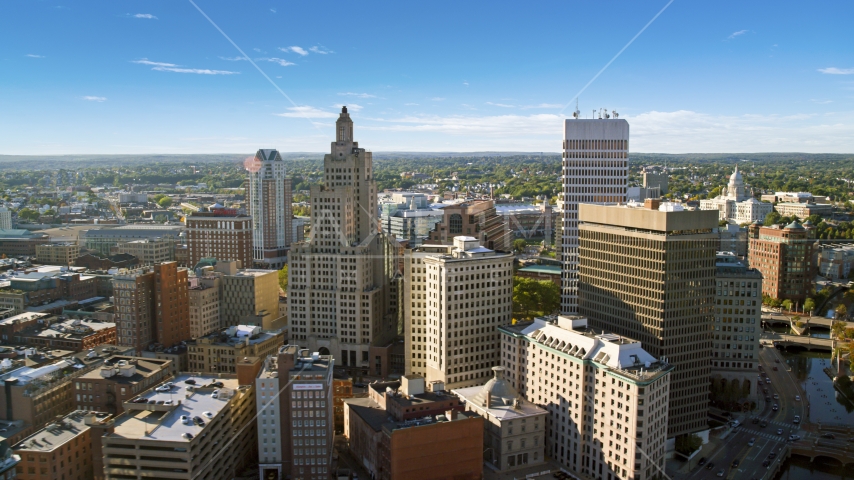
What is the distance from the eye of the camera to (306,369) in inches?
2785

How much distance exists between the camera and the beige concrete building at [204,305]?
110 m

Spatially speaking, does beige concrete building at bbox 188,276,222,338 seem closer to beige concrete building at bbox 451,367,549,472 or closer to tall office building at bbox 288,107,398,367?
tall office building at bbox 288,107,398,367

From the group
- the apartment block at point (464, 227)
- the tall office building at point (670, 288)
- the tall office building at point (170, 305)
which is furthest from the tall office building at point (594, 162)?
the tall office building at point (170, 305)

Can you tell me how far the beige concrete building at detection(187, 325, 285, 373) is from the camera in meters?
94.1

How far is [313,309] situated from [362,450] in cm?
3706

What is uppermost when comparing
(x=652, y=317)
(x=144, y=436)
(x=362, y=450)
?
(x=652, y=317)

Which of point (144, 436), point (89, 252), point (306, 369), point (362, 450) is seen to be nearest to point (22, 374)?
point (144, 436)

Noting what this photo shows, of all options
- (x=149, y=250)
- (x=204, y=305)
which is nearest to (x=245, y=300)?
(x=204, y=305)

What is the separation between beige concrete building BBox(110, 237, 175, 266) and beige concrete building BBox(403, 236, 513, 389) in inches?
3850

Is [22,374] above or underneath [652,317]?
underneath

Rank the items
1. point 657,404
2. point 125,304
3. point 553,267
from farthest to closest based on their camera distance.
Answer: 1. point 553,267
2. point 125,304
3. point 657,404

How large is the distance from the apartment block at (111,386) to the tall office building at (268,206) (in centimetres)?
9806

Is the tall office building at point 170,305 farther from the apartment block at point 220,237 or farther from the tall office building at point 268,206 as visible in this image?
the tall office building at point 268,206

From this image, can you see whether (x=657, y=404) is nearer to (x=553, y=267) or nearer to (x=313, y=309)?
(x=313, y=309)
